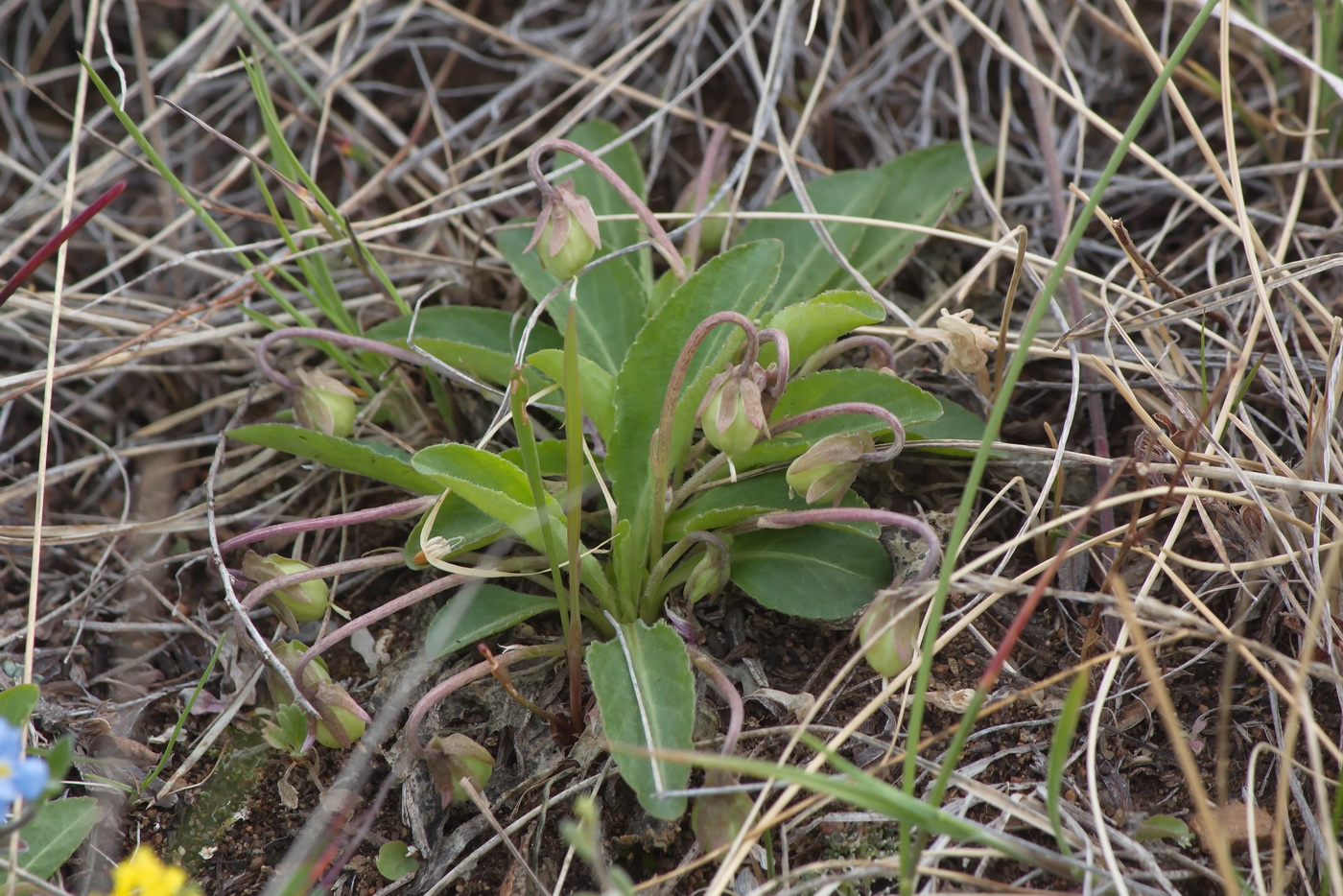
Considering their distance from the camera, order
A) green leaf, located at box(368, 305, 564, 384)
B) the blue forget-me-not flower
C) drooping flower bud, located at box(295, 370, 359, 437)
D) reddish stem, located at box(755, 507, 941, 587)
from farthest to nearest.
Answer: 1. green leaf, located at box(368, 305, 564, 384)
2. drooping flower bud, located at box(295, 370, 359, 437)
3. reddish stem, located at box(755, 507, 941, 587)
4. the blue forget-me-not flower

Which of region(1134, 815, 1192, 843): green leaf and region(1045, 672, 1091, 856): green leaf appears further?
region(1134, 815, 1192, 843): green leaf

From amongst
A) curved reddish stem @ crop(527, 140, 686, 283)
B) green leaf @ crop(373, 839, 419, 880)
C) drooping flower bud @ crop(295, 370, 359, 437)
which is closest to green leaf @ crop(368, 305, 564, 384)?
drooping flower bud @ crop(295, 370, 359, 437)

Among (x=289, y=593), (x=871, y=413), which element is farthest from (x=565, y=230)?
(x=289, y=593)

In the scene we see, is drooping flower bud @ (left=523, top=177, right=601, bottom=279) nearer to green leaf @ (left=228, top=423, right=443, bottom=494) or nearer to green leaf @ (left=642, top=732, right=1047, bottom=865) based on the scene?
green leaf @ (left=228, top=423, right=443, bottom=494)

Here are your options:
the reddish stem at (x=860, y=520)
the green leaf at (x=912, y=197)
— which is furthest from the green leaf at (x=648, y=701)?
the green leaf at (x=912, y=197)

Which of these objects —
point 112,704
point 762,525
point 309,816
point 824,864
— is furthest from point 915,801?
point 112,704

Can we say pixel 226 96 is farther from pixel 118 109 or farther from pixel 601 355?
pixel 601 355

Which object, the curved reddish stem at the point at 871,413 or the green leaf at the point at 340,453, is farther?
the green leaf at the point at 340,453

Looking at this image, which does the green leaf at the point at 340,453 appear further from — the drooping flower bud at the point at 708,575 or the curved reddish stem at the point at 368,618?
the drooping flower bud at the point at 708,575
